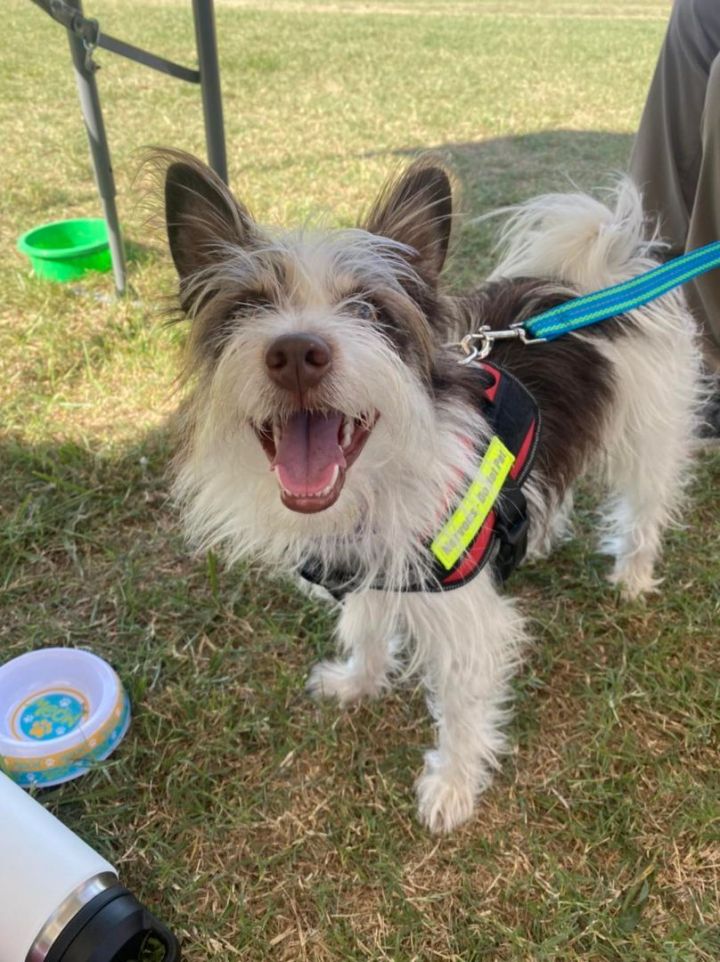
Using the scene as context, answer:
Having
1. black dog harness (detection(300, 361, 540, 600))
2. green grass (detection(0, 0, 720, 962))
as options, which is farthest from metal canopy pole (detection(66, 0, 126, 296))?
black dog harness (detection(300, 361, 540, 600))

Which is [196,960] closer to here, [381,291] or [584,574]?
[381,291]

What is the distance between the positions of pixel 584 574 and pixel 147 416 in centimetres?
196

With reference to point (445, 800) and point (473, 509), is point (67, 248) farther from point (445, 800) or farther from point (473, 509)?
point (445, 800)

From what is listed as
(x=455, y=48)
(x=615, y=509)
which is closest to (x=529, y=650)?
(x=615, y=509)

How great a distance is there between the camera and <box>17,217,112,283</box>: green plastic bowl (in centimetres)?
418

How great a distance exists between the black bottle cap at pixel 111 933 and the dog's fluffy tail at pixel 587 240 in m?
1.99

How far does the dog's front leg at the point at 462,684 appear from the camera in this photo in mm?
1884

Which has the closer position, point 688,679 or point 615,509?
point 688,679

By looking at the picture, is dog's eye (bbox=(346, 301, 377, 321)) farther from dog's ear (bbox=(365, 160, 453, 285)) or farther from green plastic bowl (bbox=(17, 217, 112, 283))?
green plastic bowl (bbox=(17, 217, 112, 283))

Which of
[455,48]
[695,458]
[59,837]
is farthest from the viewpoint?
[455,48]

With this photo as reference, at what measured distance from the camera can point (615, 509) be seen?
2902 millimetres

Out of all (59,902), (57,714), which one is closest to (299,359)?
(59,902)

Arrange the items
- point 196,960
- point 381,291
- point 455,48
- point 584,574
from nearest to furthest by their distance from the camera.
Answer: point 381,291, point 196,960, point 584,574, point 455,48

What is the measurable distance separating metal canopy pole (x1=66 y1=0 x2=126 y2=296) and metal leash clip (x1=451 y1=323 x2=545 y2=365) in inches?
94.0
